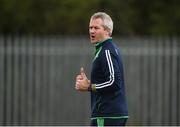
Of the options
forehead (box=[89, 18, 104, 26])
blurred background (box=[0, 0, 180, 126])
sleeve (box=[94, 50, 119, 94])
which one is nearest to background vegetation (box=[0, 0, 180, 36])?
blurred background (box=[0, 0, 180, 126])

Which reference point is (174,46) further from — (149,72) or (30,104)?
(30,104)

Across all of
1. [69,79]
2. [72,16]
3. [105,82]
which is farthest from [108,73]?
[72,16]

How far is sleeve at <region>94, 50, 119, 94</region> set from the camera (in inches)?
248

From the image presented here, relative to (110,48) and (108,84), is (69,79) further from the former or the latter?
(108,84)

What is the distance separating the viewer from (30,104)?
1350cm

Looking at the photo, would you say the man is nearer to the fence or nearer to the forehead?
the forehead

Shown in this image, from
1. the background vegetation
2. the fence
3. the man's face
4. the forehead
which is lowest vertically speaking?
the fence

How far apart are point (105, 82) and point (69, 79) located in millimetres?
7103

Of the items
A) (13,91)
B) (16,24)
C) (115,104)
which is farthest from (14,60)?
(115,104)

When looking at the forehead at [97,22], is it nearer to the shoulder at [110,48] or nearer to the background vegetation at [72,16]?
the shoulder at [110,48]

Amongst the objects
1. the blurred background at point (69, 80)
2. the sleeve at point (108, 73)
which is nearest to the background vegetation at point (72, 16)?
the blurred background at point (69, 80)

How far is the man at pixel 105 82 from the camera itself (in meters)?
6.34

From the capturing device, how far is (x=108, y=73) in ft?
20.7

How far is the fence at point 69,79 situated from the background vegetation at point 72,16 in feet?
6.88
